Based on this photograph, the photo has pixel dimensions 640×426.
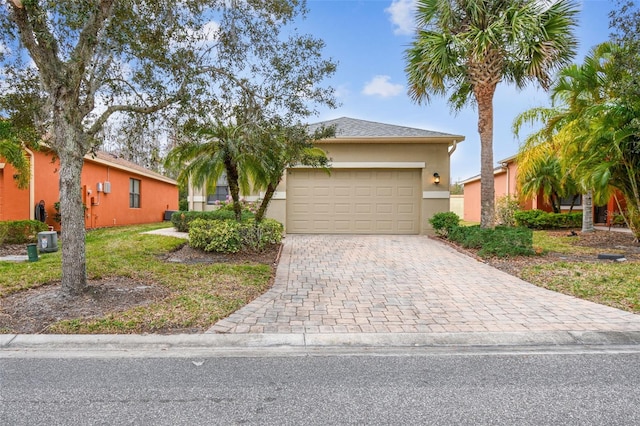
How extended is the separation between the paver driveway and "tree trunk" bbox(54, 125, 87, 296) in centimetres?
227

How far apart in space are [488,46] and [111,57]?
27.3 ft

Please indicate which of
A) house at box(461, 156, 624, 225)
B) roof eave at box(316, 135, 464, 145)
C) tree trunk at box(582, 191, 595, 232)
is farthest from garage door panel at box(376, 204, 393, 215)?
tree trunk at box(582, 191, 595, 232)

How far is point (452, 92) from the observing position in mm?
10805

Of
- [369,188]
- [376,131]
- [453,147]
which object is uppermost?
[376,131]

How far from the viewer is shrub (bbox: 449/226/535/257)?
26.9ft

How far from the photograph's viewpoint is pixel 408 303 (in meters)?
5.02

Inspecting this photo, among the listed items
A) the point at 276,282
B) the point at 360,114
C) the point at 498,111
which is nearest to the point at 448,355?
the point at 276,282

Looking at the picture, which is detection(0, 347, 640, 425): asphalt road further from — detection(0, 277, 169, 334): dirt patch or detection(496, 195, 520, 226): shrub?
detection(496, 195, 520, 226): shrub

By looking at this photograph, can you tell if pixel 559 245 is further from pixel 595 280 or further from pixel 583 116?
pixel 595 280

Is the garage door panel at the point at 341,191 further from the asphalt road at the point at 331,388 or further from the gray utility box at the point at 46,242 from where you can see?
the asphalt road at the point at 331,388

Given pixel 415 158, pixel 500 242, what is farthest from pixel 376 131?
pixel 500 242

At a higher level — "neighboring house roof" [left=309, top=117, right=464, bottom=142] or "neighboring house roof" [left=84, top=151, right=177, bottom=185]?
"neighboring house roof" [left=309, top=117, right=464, bottom=142]

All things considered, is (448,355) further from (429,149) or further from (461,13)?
(429,149)

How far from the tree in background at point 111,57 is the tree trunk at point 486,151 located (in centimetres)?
553
